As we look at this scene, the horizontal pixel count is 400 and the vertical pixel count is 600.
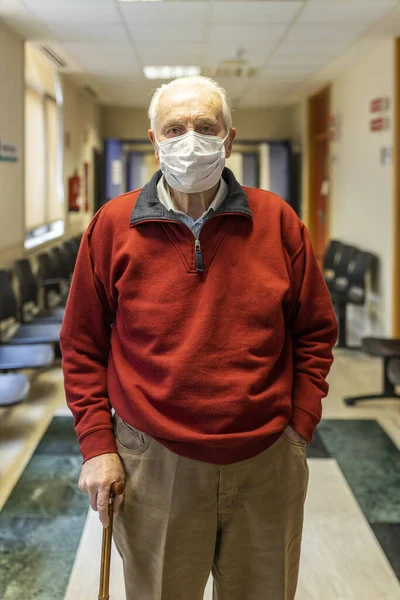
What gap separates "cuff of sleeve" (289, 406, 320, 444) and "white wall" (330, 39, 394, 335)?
16.5 ft

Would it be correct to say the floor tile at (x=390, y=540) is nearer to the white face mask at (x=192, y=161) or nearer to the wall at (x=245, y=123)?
the white face mask at (x=192, y=161)

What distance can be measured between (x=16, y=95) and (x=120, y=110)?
6.27 metres

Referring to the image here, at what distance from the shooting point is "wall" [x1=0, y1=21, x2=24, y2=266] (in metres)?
5.50

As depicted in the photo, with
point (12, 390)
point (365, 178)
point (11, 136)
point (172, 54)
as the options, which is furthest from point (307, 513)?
point (172, 54)

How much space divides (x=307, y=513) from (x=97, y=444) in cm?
176

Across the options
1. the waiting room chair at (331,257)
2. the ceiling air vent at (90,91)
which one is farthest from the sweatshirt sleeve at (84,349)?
the ceiling air vent at (90,91)

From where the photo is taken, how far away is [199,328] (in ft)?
4.25

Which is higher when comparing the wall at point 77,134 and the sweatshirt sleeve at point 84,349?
the wall at point 77,134

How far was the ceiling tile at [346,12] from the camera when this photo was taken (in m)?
4.84

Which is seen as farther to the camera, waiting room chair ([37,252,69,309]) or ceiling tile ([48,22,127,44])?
waiting room chair ([37,252,69,309])

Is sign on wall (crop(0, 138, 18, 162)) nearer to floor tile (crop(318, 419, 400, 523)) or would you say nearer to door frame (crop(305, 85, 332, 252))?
floor tile (crop(318, 419, 400, 523))

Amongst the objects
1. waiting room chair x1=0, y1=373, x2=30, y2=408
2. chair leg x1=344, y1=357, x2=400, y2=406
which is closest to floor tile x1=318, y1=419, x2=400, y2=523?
chair leg x1=344, y1=357, x2=400, y2=406

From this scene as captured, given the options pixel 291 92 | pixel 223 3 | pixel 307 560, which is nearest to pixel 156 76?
pixel 291 92

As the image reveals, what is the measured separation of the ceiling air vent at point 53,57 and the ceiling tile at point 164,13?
5.05ft
